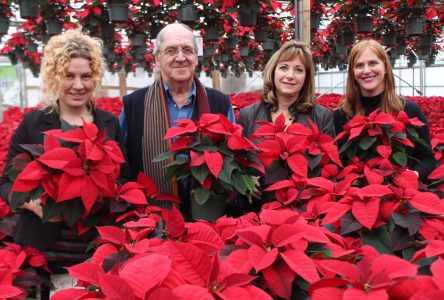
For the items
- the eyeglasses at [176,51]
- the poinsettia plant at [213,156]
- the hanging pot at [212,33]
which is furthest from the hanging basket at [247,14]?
the poinsettia plant at [213,156]

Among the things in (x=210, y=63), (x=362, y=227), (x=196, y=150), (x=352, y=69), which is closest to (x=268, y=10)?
(x=352, y=69)

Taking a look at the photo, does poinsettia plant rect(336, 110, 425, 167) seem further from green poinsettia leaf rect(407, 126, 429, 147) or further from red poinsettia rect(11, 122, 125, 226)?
red poinsettia rect(11, 122, 125, 226)

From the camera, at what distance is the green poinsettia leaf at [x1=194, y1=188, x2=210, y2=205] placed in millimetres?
1473

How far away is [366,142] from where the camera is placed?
1833mm

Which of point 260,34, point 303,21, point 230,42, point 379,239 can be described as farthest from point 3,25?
point 379,239

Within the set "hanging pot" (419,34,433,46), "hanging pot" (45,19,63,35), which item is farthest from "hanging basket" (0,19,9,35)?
"hanging pot" (419,34,433,46)

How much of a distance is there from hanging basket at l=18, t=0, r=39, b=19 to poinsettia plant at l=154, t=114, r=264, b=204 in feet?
9.28

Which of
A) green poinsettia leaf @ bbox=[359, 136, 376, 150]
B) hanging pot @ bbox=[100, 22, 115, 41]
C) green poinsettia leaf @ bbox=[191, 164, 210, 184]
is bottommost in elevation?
green poinsettia leaf @ bbox=[191, 164, 210, 184]

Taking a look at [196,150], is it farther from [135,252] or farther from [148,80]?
[148,80]

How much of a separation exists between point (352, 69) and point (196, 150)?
1.21 m

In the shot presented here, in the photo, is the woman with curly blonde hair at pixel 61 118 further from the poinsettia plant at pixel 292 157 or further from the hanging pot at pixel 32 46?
the hanging pot at pixel 32 46

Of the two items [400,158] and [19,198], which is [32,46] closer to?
[19,198]

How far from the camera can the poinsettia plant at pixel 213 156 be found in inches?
58.0

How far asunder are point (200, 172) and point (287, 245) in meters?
0.63
